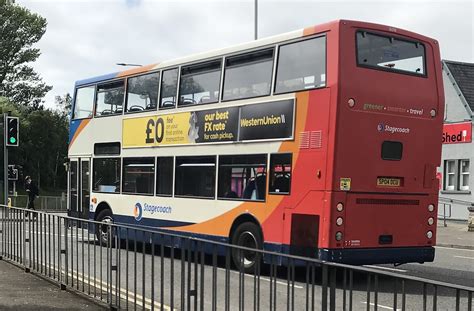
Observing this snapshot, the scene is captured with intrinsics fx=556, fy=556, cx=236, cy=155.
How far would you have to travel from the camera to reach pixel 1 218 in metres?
10.2

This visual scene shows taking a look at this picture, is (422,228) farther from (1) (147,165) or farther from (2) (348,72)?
(1) (147,165)

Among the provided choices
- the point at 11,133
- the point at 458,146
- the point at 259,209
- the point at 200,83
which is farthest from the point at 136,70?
the point at 458,146

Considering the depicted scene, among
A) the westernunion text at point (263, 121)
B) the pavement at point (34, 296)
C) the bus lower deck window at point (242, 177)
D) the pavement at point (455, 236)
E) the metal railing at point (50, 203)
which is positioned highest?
the westernunion text at point (263, 121)

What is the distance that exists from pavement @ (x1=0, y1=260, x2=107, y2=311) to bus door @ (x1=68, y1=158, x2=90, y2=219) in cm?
614

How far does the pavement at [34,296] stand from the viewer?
666 centimetres

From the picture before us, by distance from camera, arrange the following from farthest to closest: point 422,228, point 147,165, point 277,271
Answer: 1. point 147,165
2. point 422,228
3. point 277,271

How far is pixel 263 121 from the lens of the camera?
390 inches

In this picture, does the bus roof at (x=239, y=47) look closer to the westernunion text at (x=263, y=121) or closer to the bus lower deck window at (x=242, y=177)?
the westernunion text at (x=263, y=121)

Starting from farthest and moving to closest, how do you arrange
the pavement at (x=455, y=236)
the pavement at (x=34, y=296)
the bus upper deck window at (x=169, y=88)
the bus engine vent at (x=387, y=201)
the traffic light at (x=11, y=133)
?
the pavement at (x=455, y=236) → the traffic light at (x=11, y=133) → the bus upper deck window at (x=169, y=88) → the bus engine vent at (x=387, y=201) → the pavement at (x=34, y=296)

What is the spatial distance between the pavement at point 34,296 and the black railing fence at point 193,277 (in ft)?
0.46

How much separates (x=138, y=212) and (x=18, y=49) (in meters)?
48.5

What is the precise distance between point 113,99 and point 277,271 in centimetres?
1011

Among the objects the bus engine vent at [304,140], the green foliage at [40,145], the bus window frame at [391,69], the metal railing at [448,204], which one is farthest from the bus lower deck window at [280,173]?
the green foliage at [40,145]

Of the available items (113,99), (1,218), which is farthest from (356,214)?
(113,99)
